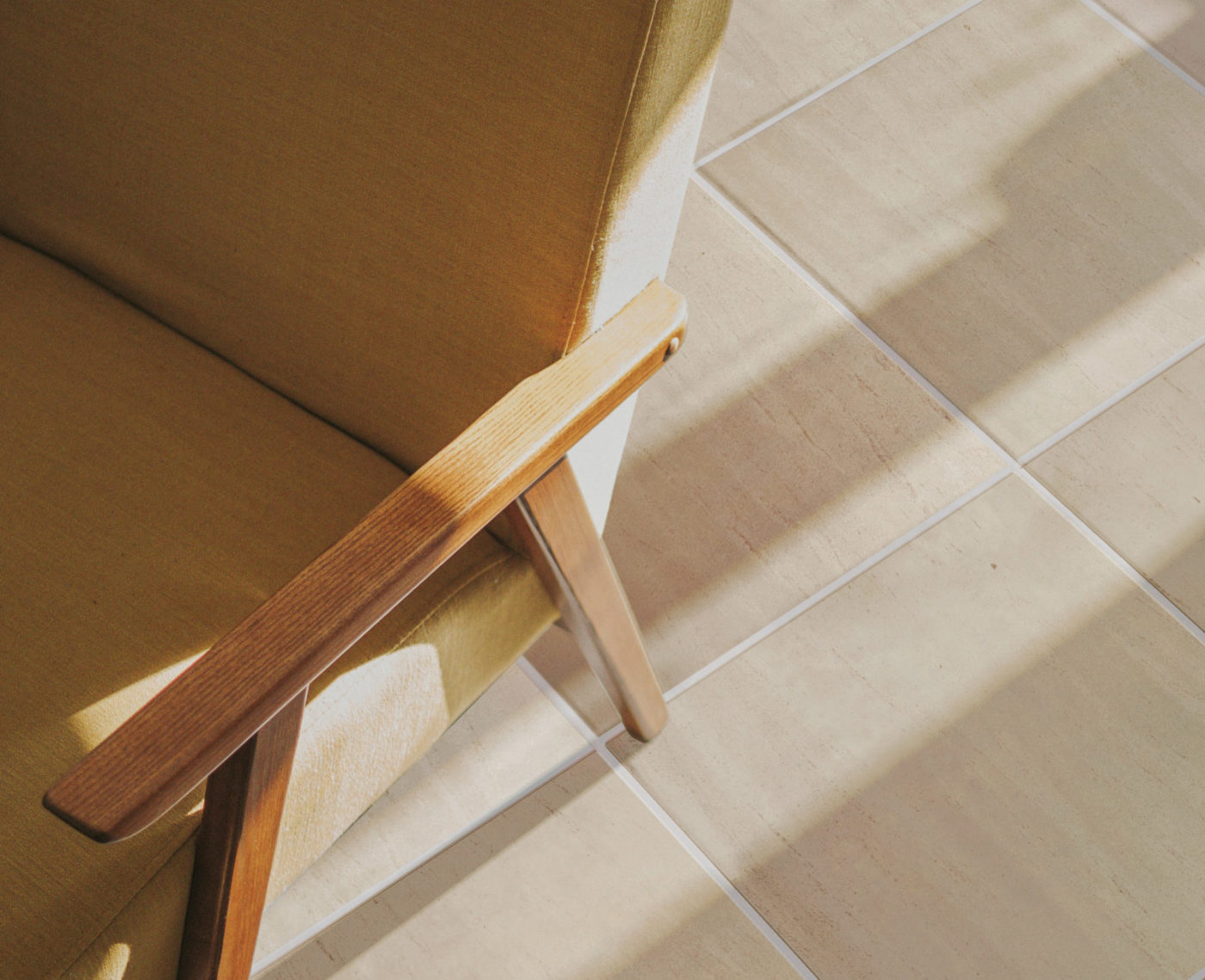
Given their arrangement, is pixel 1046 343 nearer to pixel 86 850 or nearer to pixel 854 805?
pixel 854 805

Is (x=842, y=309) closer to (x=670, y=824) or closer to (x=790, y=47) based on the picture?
(x=790, y=47)

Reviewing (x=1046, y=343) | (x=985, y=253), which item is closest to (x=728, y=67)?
(x=985, y=253)

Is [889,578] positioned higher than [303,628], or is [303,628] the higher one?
[303,628]

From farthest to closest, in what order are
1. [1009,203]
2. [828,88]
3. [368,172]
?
[828,88] → [1009,203] → [368,172]

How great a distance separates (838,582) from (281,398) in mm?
690

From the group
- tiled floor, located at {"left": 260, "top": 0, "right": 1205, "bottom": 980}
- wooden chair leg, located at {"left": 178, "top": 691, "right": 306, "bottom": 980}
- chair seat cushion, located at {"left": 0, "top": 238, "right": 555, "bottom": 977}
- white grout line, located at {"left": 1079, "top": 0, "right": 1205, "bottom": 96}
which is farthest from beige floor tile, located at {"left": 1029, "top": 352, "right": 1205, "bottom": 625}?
wooden chair leg, located at {"left": 178, "top": 691, "right": 306, "bottom": 980}

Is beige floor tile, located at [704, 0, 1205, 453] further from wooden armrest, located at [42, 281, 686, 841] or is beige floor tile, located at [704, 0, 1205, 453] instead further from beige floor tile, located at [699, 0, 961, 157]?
wooden armrest, located at [42, 281, 686, 841]

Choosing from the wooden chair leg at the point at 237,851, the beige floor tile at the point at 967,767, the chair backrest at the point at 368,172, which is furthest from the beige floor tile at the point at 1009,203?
the wooden chair leg at the point at 237,851

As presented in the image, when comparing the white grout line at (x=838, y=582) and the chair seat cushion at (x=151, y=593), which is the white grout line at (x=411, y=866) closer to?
the white grout line at (x=838, y=582)

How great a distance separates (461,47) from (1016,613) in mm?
926

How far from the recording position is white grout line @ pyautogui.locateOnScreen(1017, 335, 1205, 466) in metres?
1.52

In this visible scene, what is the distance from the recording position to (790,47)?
184 centimetres

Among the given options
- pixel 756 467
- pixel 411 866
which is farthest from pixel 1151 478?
pixel 411 866

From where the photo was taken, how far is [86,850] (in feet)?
2.72
